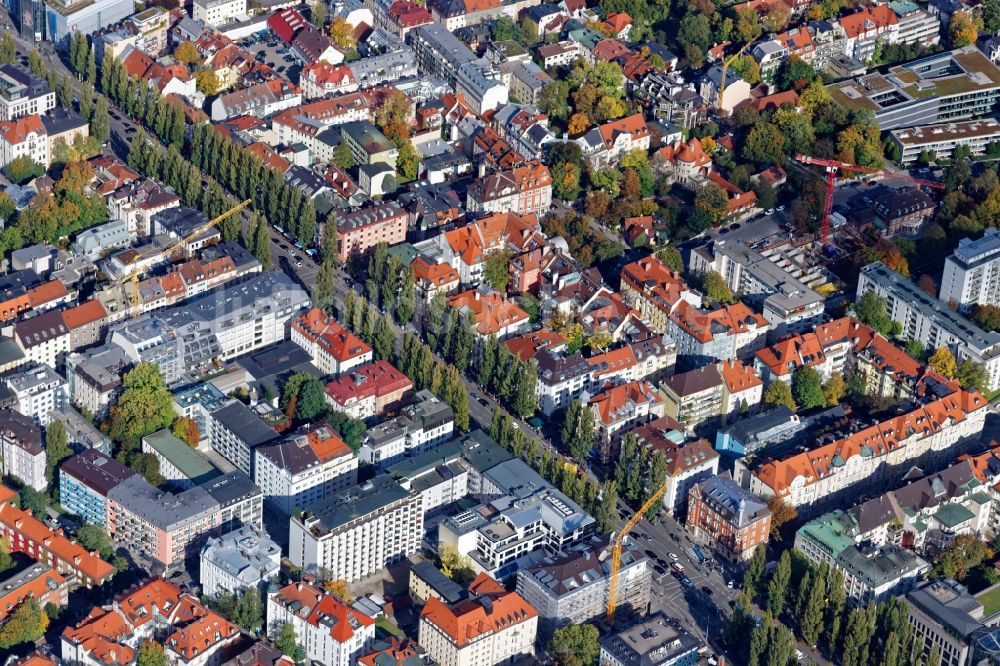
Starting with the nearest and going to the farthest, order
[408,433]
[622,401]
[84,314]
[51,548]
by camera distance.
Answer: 1. [51,548]
2. [408,433]
3. [622,401]
4. [84,314]

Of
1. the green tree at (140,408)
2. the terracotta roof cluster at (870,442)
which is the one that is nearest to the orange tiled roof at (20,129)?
the green tree at (140,408)

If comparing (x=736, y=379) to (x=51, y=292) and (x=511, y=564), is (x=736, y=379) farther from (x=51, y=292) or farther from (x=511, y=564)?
(x=51, y=292)

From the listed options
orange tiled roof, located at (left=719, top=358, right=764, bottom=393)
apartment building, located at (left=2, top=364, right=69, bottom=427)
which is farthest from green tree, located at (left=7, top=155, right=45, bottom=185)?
orange tiled roof, located at (left=719, top=358, right=764, bottom=393)

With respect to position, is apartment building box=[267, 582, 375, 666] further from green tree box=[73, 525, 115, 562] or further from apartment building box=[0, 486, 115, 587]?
green tree box=[73, 525, 115, 562]

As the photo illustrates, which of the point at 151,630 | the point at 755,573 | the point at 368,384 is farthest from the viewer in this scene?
the point at 368,384

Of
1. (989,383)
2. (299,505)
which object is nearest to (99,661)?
(299,505)

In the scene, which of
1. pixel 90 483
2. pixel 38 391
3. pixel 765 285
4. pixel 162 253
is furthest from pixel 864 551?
pixel 162 253

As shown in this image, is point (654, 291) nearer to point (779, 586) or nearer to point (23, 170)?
point (779, 586)
